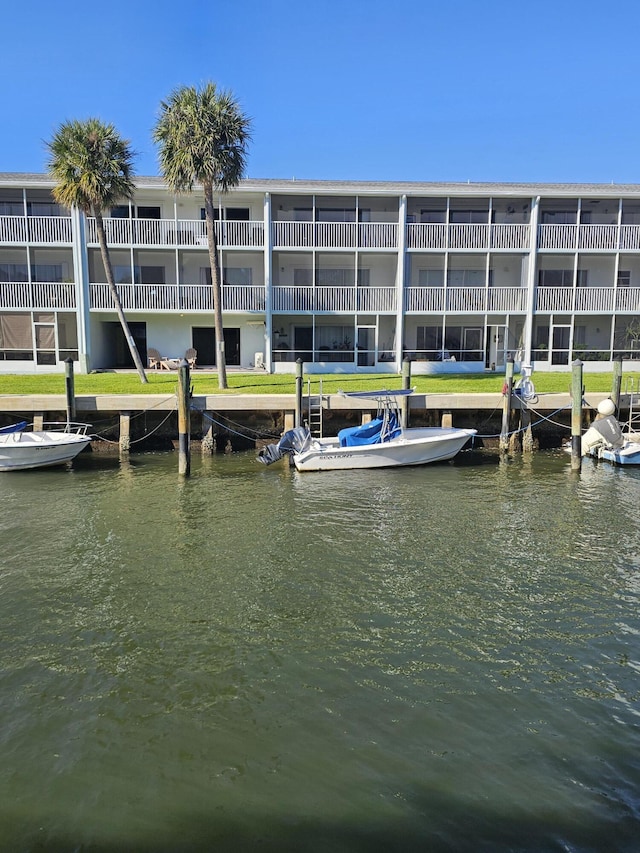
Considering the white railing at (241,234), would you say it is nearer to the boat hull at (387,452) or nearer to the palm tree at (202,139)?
the palm tree at (202,139)

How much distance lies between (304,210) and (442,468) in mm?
18585

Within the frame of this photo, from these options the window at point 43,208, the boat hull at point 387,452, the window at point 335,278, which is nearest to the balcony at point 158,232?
the window at point 43,208

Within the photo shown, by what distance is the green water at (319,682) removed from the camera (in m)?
5.16

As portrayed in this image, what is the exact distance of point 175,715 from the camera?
257 inches

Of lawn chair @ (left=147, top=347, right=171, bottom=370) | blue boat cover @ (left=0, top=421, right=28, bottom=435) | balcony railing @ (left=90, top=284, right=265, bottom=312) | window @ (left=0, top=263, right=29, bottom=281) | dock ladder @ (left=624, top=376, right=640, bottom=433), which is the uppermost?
window @ (left=0, top=263, right=29, bottom=281)

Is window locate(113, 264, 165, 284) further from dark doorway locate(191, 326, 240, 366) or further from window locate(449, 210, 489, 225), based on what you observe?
window locate(449, 210, 489, 225)

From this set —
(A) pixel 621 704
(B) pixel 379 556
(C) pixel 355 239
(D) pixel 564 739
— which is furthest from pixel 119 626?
(C) pixel 355 239

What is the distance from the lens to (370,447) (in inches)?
717

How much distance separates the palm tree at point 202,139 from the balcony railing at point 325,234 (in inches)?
257

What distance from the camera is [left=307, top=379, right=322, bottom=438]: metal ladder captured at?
20.4 metres

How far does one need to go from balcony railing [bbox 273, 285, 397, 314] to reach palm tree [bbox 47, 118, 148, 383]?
906 centimetres

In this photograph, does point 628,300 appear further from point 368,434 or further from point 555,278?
point 368,434

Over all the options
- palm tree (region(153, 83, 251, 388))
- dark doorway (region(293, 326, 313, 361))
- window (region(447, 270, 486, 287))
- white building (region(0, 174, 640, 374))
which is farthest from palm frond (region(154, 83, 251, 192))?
window (region(447, 270, 486, 287))

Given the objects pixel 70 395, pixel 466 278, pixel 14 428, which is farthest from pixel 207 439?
pixel 466 278
